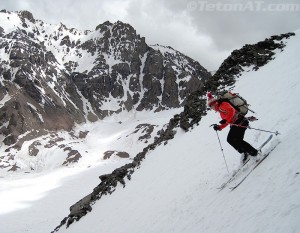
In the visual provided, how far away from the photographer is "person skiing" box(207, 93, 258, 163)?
11836mm

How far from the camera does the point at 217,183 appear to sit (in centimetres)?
1361

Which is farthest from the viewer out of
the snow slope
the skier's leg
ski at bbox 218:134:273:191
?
ski at bbox 218:134:273:191

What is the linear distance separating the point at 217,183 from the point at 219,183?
0.22 metres

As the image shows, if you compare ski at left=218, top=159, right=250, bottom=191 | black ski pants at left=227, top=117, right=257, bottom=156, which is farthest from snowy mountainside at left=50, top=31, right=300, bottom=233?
Answer: black ski pants at left=227, top=117, right=257, bottom=156

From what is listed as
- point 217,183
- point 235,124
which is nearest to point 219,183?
point 217,183

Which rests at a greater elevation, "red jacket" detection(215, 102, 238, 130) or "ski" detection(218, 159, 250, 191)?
"red jacket" detection(215, 102, 238, 130)

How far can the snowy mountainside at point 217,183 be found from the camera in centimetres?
945

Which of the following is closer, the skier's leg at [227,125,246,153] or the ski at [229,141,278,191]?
the ski at [229,141,278,191]

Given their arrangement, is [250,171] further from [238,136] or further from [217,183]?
[217,183]

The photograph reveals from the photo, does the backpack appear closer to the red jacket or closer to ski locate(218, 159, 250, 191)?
the red jacket

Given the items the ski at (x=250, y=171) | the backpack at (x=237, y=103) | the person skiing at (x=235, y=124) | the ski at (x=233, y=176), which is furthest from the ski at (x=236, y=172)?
the backpack at (x=237, y=103)

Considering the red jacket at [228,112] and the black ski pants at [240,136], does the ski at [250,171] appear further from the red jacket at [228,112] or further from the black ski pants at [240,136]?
the red jacket at [228,112]

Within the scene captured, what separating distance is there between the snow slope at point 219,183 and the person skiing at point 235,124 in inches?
28.7

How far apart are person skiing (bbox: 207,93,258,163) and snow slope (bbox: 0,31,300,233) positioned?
73 centimetres
